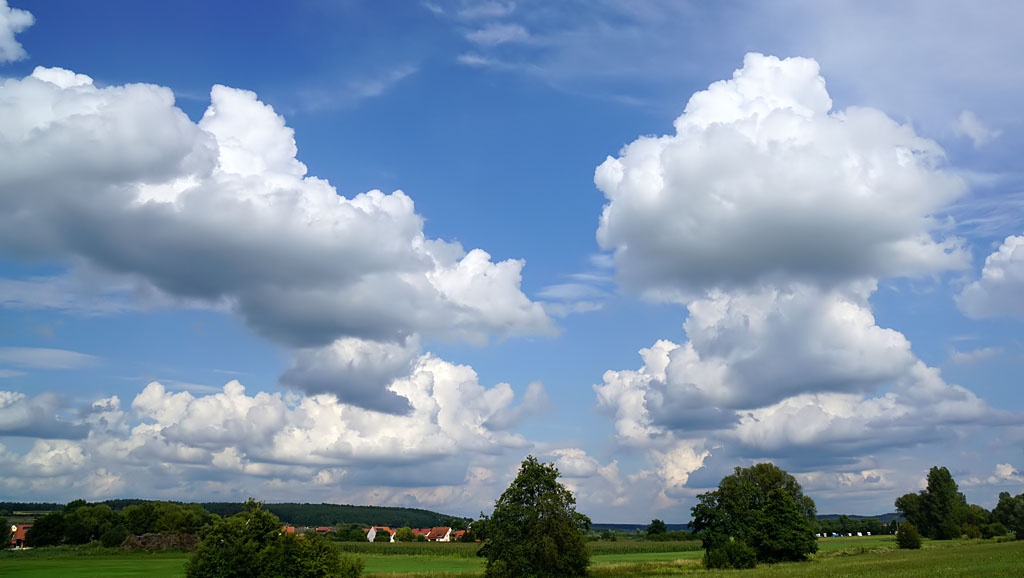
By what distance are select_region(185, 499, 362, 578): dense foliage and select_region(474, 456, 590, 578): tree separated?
45.6 ft

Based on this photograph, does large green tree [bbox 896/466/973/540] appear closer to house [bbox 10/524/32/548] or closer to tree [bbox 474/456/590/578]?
tree [bbox 474/456/590/578]

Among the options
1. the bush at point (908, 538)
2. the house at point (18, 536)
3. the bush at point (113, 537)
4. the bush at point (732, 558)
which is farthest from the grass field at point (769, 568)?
the house at point (18, 536)

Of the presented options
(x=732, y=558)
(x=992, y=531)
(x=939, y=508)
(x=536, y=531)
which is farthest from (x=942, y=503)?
(x=536, y=531)

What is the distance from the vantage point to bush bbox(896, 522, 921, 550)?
11088 cm

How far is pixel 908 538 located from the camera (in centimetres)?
11188

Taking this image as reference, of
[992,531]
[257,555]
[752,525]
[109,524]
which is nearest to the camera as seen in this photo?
[257,555]

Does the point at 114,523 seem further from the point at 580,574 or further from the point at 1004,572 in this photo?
the point at 1004,572

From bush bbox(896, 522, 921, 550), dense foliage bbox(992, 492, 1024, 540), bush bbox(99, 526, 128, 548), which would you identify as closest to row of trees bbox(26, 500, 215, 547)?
bush bbox(99, 526, 128, 548)

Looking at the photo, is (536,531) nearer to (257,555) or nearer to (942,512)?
(257,555)

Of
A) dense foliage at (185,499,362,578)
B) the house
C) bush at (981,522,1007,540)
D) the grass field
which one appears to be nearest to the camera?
dense foliage at (185,499,362,578)

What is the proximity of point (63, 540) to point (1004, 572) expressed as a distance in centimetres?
19018

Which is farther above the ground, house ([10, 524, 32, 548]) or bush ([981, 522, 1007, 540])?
bush ([981, 522, 1007, 540])

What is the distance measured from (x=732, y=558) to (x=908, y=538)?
165 ft

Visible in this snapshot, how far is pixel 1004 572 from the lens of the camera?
47219 millimetres
